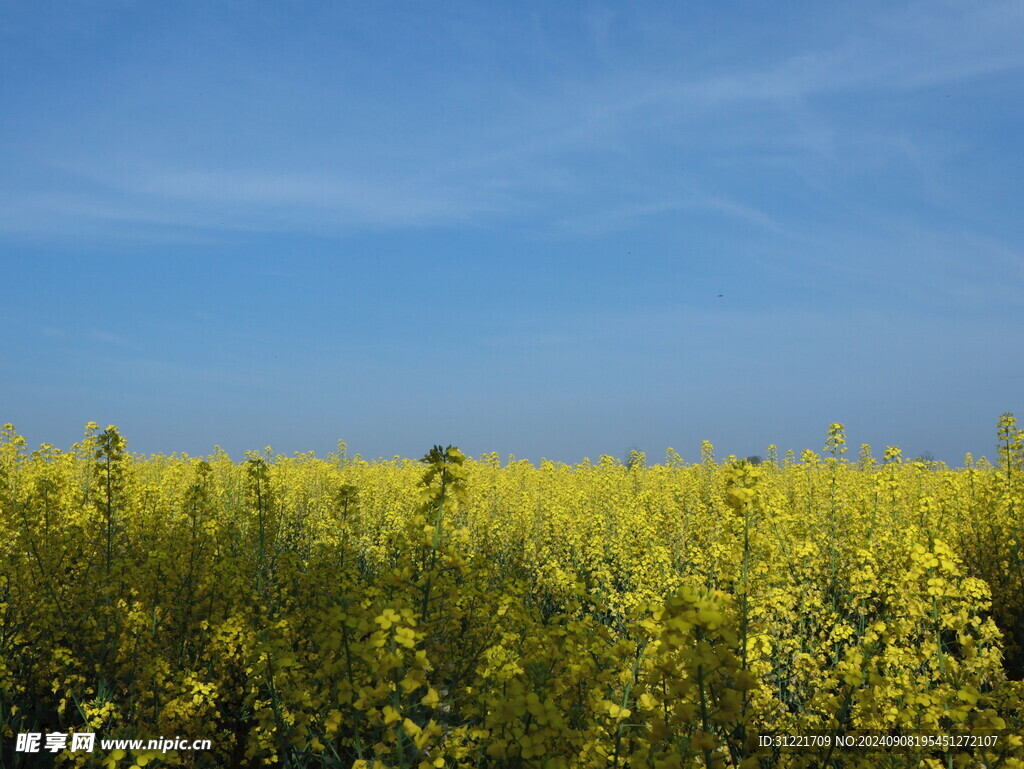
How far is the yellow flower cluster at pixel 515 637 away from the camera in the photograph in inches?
102

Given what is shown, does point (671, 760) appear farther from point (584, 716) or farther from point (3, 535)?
point (3, 535)

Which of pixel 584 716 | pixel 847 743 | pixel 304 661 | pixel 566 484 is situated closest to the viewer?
pixel 584 716

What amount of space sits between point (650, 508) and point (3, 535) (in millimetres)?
9553

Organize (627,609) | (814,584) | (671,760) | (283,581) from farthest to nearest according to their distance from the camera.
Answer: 1. (814,584)
2. (627,609)
3. (283,581)
4. (671,760)

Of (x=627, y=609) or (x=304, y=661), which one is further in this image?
(x=627, y=609)

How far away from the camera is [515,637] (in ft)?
11.9

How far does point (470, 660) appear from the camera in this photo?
13.0ft

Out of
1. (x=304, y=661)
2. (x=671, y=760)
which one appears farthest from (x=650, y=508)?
(x=671, y=760)

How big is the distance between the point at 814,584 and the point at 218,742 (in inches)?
209

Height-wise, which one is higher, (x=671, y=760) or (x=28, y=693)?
(x=671, y=760)

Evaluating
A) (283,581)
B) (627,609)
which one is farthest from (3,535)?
(627,609)

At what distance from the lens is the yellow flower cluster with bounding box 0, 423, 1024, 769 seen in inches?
102

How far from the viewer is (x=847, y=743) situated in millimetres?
3225

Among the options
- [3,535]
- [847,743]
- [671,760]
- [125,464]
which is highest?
[125,464]
